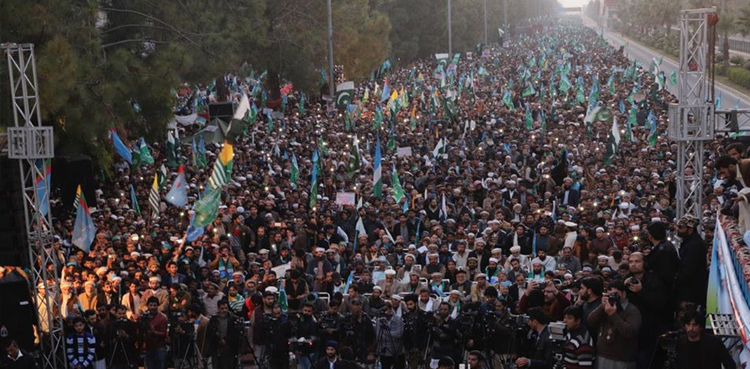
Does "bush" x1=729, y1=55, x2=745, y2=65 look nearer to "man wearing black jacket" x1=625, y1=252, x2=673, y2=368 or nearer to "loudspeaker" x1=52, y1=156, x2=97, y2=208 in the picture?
"loudspeaker" x1=52, y1=156, x2=97, y2=208

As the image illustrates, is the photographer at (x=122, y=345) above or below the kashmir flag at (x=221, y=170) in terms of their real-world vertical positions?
below

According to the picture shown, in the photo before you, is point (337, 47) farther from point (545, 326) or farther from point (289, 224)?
point (545, 326)

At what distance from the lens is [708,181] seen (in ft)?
74.1

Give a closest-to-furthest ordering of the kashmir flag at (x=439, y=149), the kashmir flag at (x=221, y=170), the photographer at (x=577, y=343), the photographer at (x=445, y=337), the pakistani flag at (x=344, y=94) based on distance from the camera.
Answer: the photographer at (x=577, y=343) → the photographer at (x=445, y=337) → the kashmir flag at (x=221, y=170) → the kashmir flag at (x=439, y=149) → the pakistani flag at (x=344, y=94)

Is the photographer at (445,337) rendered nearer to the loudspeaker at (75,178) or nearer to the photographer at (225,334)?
the photographer at (225,334)

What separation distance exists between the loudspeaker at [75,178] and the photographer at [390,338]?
1097 cm

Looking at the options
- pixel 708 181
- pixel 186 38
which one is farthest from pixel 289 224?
pixel 186 38

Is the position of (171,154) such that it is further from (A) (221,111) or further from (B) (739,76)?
(B) (739,76)

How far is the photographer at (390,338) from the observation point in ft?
44.5

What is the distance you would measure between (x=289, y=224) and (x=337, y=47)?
96.9 ft

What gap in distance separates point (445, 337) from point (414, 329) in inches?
18.5

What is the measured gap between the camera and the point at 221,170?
847 inches

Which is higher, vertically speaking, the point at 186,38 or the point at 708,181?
the point at 186,38

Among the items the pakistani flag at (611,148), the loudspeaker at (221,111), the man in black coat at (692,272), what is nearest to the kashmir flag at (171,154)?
the loudspeaker at (221,111)
